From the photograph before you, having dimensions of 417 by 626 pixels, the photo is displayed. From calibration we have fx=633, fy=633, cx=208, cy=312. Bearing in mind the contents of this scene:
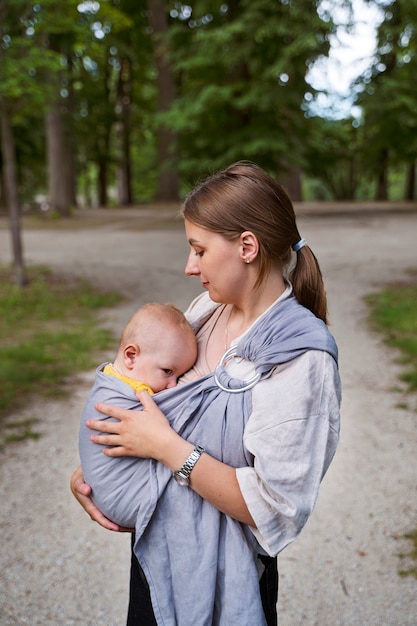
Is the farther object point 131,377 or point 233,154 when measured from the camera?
point 233,154

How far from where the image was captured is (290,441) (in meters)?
1.35

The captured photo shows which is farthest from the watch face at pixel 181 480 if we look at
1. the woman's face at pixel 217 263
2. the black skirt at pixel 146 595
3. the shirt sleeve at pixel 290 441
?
the woman's face at pixel 217 263

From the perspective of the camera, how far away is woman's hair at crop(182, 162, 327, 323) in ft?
4.88

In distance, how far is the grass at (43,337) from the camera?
18.1 feet

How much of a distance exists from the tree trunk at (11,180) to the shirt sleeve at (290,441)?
8.24 metres

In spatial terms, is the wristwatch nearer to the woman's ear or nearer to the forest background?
the woman's ear

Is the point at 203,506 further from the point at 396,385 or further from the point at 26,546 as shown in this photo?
the point at 396,385

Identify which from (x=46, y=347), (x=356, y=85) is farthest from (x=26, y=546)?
(x=356, y=85)

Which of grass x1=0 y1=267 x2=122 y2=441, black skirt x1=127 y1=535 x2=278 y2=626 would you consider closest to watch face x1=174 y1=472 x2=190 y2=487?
black skirt x1=127 y1=535 x2=278 y2=626

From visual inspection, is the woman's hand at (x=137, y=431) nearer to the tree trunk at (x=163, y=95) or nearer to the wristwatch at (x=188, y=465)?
the wristwatch at (x=188, y=465)

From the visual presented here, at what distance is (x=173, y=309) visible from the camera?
170 centimetres

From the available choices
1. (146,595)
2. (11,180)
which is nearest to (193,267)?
(146,595)

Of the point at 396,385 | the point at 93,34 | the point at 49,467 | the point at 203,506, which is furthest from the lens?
the point at 93,34

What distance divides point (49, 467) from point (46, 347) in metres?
2.66
